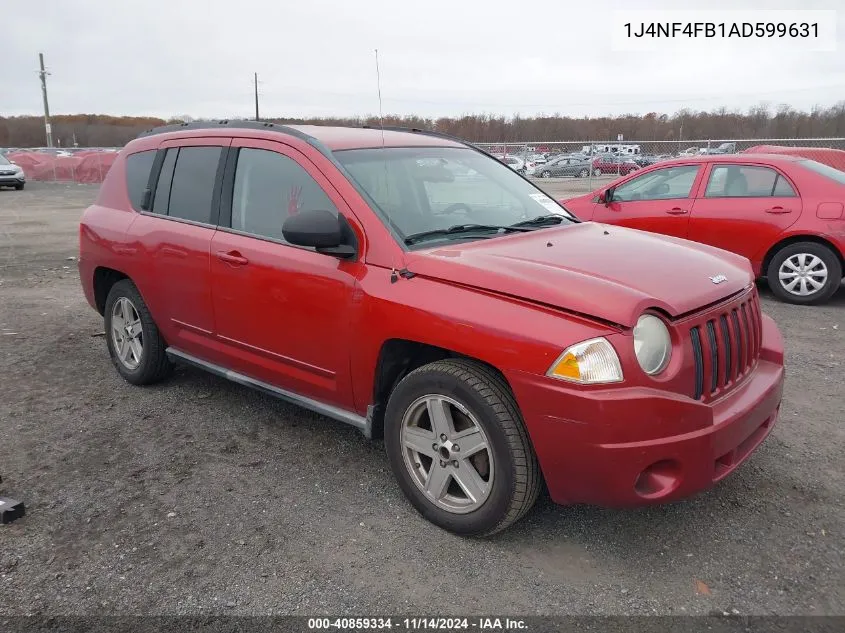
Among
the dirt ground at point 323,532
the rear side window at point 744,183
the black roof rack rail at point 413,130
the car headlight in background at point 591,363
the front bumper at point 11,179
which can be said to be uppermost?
the black roof rack rail at point 413,130

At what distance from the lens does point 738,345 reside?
313cm

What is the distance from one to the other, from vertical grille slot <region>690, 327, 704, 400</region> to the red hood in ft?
0.35

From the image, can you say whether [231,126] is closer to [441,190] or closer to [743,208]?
[441,190]

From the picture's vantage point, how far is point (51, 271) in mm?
9875

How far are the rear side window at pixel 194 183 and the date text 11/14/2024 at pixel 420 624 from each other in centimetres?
255

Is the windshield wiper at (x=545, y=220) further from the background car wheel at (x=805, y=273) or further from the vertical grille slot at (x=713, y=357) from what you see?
Result: the background car wheel at (x=805, y=273)

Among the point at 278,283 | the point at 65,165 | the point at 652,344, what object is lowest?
the point at 652,344

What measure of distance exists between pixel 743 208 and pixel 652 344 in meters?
5.83

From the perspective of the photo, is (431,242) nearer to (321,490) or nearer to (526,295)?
(526,295)

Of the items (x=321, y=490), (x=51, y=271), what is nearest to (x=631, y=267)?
(x=321, y=490)

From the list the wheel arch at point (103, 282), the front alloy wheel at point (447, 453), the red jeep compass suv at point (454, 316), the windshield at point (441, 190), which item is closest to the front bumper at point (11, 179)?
the wheel arch at point (103, 282)

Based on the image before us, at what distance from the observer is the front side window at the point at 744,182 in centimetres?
775

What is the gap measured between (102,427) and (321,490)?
1724 millimetres

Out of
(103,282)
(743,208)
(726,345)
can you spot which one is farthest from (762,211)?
(103,282)
